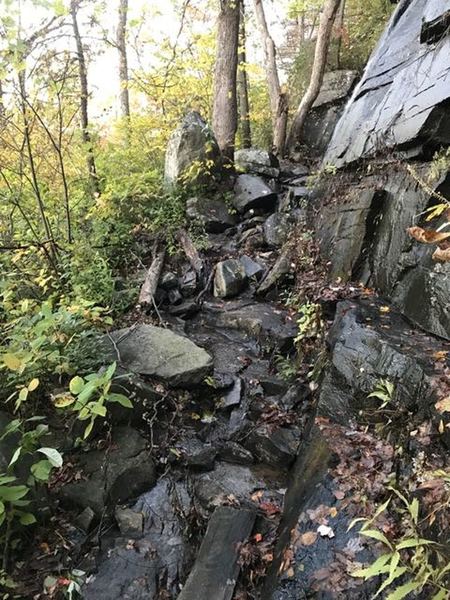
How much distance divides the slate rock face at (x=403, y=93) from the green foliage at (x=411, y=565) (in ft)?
14.6

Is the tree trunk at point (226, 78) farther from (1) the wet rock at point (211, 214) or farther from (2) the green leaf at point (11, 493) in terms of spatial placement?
(2) the green leaf at point (11, 493)

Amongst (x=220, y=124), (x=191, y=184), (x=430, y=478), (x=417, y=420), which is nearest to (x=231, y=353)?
(x=417, y=420)

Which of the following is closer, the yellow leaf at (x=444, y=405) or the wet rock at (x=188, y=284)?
the yellow leaf at (x=444, y=405)

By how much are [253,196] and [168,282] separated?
3459mm

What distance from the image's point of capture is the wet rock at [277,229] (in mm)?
8383

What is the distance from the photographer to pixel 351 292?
18.0ft

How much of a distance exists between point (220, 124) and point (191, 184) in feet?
8.95

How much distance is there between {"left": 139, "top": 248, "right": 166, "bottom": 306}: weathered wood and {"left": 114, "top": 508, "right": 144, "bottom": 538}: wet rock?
3.37 meters

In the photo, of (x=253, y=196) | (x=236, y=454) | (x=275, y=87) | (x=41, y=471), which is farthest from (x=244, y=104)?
(x=41, y=471)

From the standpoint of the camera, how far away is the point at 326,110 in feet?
41.6

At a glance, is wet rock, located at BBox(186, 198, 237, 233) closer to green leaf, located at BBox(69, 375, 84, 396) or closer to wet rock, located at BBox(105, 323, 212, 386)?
wet rock, located at BBox(105, 323, 212, 386)

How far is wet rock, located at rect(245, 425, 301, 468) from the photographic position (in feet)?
13.4

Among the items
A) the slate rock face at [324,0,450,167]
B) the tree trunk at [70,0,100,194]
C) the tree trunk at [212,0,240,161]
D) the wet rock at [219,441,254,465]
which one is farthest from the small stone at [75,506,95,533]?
the tree trunk at [212,0,240,161]

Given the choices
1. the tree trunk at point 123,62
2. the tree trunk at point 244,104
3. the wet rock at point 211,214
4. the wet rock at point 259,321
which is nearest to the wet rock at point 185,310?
the wet rock at point 259,321
